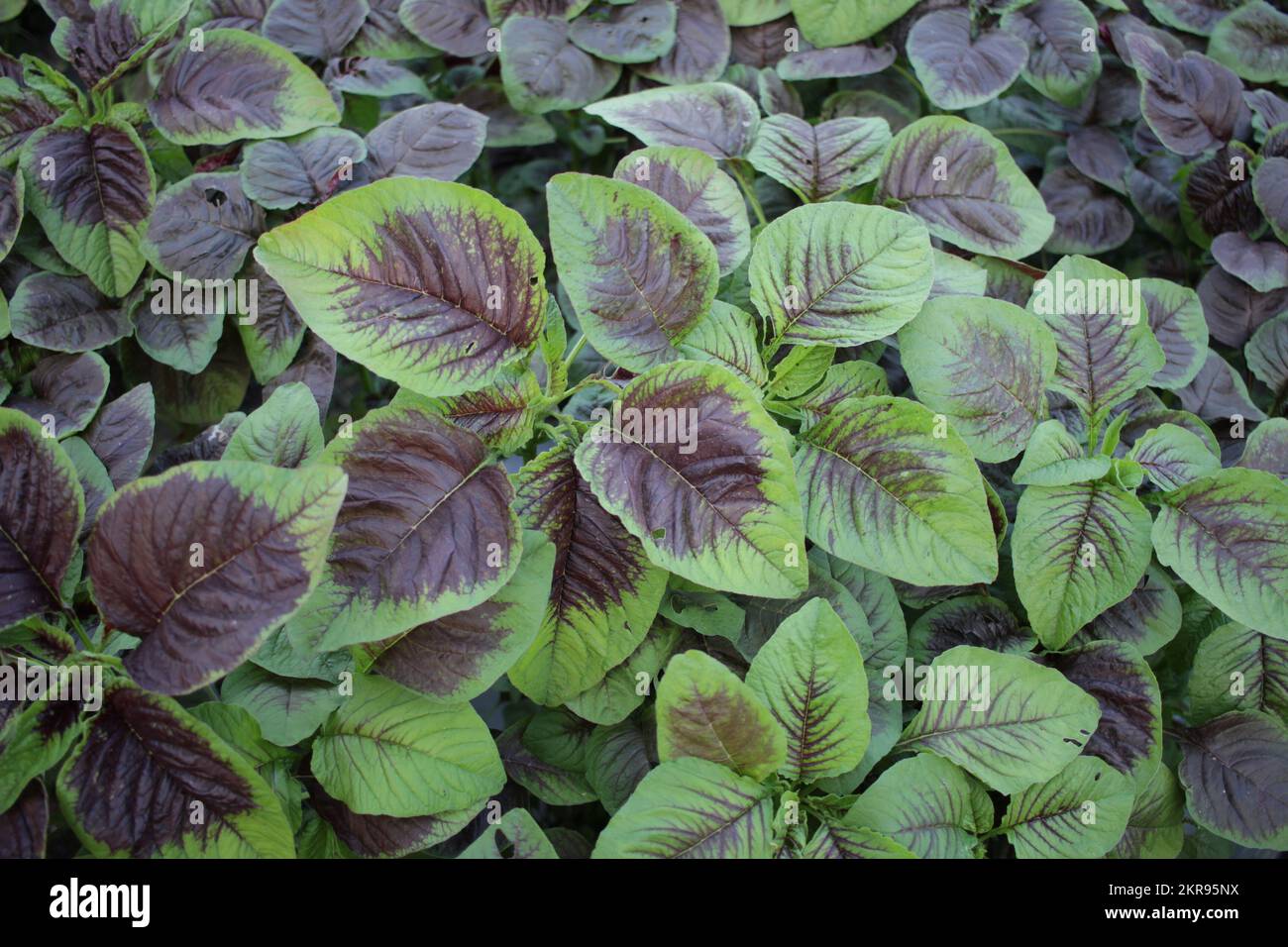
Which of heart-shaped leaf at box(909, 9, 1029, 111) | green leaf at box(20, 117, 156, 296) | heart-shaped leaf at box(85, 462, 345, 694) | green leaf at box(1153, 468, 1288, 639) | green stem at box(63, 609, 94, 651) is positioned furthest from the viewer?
heart-shaped leaf at box(909, 9, 1029, 111)

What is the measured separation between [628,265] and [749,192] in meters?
0.35

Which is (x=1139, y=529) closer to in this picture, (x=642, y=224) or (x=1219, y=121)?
(x=642, y=224)

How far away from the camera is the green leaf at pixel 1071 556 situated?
3.37ft

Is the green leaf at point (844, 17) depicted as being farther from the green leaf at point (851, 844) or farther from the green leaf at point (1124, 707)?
the green leaf at point (851, 844)

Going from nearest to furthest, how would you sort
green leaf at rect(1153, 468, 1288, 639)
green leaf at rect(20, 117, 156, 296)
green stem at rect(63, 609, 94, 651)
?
green stem at rect(63, 609, 94, 651) < green leaf at rect(1153, 468, 1288, 639) < green leaf at rect(20, 117, 156, 296)

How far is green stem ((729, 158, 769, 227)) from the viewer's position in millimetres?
1271

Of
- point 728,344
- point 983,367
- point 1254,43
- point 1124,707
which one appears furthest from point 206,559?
point 1254,43

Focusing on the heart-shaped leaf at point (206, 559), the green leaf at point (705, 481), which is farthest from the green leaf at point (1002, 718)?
the heart-shaped leaf at point (206, 559)

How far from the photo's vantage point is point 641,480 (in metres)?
0.94

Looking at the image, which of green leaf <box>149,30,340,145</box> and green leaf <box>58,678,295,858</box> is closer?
green leaf <box>58,678,295,858</box>

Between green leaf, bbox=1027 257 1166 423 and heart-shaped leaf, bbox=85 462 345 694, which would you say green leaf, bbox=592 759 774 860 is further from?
green leaf, bbox=1027 257 1166 423

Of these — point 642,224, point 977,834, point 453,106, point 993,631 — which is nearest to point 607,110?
point 453,106

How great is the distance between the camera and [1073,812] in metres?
1.01

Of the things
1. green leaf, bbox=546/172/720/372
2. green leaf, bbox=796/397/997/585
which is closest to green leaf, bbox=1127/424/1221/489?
green leaf, bbox=796/397/997/585
